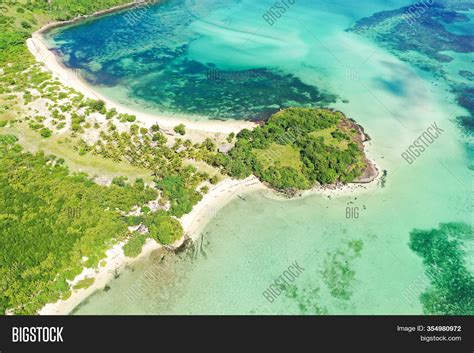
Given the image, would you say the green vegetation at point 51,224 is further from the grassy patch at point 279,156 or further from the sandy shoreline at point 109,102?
the grassy patch at point 279,156

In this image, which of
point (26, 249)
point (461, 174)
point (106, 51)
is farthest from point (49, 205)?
point (461, 174)

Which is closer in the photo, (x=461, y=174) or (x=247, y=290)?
(x=247, y=290)

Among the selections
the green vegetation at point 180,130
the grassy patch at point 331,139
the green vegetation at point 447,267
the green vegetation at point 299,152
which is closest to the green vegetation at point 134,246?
the green vegetation at point 299,152

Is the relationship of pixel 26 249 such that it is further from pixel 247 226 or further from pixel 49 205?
pixel 247 226

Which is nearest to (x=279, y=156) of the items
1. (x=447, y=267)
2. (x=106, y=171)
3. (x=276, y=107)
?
(x=276, y=107)

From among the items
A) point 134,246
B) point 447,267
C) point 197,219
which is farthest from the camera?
point 197,219

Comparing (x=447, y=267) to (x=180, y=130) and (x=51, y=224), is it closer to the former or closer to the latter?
(x=180, y=130)
